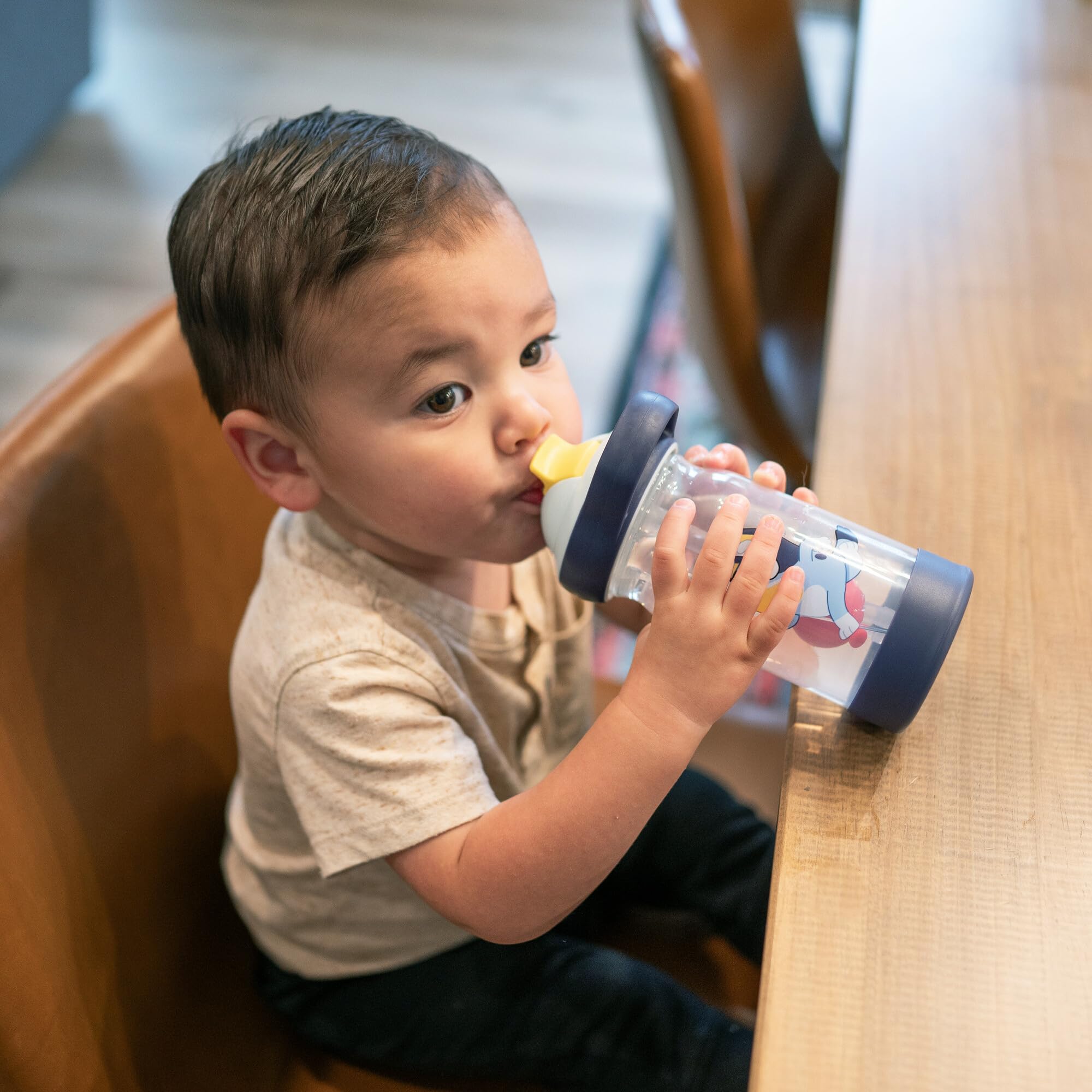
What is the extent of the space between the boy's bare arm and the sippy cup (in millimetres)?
26

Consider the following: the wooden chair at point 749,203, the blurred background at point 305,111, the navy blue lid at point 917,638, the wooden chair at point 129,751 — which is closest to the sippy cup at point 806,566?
the navy blue lid at point 917,638

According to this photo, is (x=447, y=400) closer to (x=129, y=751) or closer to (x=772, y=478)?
(x=772, y=478)

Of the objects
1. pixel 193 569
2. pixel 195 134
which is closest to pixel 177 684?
pixel 193 569

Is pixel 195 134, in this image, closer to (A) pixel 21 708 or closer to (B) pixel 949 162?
(B) pixel 949 162

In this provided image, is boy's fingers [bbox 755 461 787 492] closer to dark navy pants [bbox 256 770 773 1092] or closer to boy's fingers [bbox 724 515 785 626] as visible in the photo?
boy's fingers [bbox 724 515 785 626]

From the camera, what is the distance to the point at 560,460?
0.67 meters

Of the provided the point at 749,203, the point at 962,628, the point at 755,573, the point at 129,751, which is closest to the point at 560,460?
the point at 755,573

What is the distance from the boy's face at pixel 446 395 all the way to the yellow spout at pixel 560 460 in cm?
2

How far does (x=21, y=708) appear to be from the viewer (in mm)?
667

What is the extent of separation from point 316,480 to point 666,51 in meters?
0.62

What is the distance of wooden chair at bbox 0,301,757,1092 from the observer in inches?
25.9

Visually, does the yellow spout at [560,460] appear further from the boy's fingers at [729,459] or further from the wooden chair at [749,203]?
the wooden chair at [749,203]

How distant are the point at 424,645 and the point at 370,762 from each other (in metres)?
0.11

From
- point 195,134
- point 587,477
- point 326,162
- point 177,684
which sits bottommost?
point 195,134
